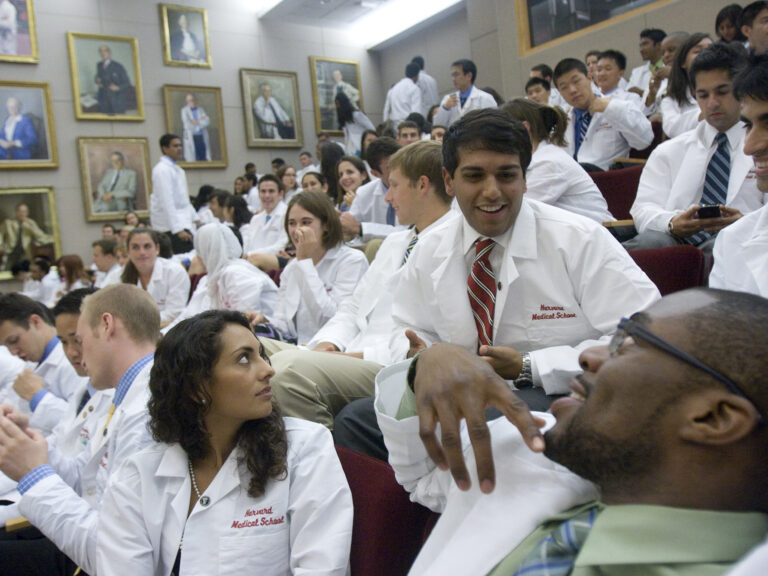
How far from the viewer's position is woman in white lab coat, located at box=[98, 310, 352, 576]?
4.92 feet

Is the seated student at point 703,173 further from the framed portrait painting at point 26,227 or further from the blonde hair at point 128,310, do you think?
the framed portrait painting at point 26,227

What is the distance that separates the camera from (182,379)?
1.68 metres

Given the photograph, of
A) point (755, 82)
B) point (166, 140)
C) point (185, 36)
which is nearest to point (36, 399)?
point (755, 82)

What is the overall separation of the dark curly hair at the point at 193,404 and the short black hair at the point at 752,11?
421 cm

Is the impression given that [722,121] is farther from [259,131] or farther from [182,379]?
[259,131]

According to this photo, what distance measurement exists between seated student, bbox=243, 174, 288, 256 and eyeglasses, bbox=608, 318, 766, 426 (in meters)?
5.70

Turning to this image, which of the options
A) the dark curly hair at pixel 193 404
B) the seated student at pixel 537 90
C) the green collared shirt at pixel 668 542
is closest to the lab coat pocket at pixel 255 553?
the dark curly hair at pixel 193 404

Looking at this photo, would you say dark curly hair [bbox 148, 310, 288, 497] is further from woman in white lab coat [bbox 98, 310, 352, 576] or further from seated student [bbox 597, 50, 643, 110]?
seated student [bbox 597, 50, 643, 110]

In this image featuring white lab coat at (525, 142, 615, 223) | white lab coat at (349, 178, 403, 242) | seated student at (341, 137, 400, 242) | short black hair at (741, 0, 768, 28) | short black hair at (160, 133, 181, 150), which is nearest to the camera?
white lab coat at (525, 142, 615, 223)

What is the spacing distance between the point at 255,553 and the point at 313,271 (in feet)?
7.05

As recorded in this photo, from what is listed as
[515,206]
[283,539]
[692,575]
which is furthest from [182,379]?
[692,575]

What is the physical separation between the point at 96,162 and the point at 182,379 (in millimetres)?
10037

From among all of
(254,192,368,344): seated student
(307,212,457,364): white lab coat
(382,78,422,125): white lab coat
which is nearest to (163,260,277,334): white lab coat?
(254,192,368,344): seated student

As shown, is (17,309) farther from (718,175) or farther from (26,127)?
(26,127)
